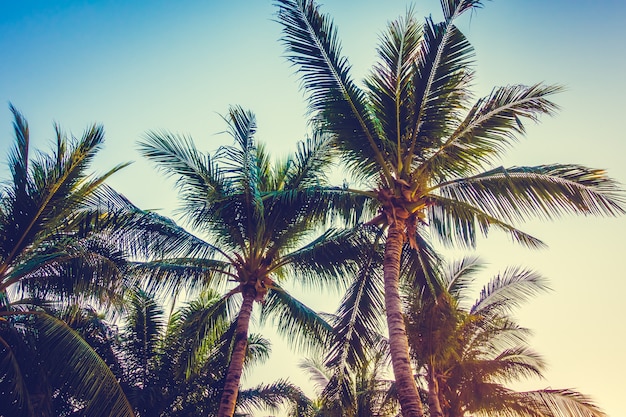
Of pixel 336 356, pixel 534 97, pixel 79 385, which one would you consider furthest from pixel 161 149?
pixel 534 97

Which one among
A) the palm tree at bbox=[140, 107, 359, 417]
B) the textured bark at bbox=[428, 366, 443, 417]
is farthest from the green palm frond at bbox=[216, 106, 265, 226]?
the textured bark at bbox=[428, 366, 443, 417]

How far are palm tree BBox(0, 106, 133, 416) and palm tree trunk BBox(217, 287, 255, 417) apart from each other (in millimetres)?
1730

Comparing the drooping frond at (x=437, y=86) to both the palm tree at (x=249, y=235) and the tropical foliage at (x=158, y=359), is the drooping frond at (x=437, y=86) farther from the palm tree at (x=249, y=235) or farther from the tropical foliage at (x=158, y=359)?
the tropical foliage at (x=158, y=359)

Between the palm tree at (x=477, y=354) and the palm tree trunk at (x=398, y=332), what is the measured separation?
2.07 meters

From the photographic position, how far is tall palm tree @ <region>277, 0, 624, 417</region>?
809 cm

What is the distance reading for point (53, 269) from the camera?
9164 mm

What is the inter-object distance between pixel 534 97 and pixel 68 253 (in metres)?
8.89

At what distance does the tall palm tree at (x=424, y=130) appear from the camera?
809cm

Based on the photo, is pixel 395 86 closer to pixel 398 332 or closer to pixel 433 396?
pixel 398 332

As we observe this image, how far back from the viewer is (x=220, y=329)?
11.5 metres

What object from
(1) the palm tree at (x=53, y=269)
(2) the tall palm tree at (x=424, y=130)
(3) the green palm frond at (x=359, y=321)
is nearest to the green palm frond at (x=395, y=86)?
(2) the tall palm tree at (x=424, y=130)

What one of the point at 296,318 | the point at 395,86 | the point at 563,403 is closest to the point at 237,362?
the point at 296,318

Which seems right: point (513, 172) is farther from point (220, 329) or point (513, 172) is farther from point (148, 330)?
point (148, 330)

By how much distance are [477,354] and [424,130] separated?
8039mm
